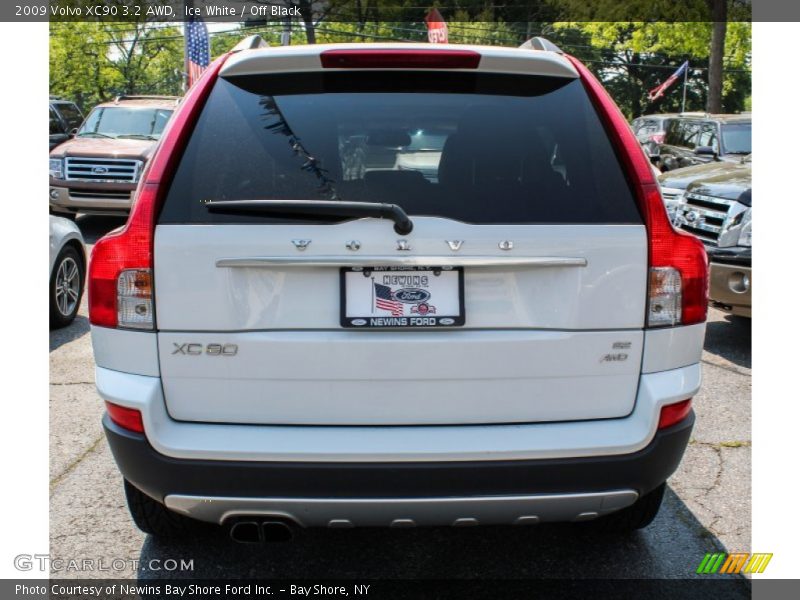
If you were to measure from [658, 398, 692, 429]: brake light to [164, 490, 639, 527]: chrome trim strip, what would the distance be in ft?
0.81

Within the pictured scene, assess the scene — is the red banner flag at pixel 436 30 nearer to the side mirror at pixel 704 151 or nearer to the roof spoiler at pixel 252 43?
the side mirror at pixel 704 151

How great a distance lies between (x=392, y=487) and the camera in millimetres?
2424

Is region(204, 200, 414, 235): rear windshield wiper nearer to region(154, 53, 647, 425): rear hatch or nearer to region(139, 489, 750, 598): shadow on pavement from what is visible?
region(154, 53, 647, 425): rear hatch

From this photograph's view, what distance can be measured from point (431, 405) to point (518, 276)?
48cm

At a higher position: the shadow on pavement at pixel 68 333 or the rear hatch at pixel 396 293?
the rear hatch at pixel 396 293

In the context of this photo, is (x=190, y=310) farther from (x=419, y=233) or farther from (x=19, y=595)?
(x=19, y=595)

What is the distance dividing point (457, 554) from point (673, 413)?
111 centimetres

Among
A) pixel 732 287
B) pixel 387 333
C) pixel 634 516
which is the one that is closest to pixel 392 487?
pixel 387 333

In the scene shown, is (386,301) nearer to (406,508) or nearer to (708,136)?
(406,508)

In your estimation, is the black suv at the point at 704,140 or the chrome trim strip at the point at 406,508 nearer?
the chrome trim strip at the point at 406,508

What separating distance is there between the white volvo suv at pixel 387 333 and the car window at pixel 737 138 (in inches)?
360

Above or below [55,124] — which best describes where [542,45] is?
below

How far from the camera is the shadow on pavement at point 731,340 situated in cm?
603

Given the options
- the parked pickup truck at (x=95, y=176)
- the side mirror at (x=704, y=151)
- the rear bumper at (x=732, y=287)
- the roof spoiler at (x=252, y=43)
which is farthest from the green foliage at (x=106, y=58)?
the roof spoiler at (x=252, y=43)
